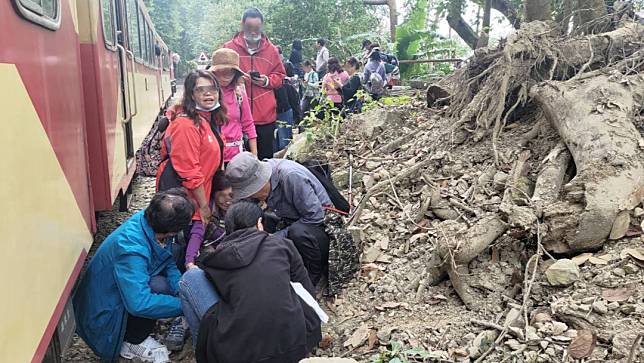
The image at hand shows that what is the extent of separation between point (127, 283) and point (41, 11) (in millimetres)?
1448

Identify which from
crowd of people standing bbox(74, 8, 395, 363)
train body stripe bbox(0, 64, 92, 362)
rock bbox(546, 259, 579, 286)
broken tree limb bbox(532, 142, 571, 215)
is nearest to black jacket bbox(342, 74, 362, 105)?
crowd of people standing bbox(74, 8, 395, 363)

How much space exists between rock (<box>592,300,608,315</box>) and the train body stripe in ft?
8.43

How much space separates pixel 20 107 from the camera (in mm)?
2008

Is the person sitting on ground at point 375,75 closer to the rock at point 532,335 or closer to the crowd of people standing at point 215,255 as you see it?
the crowd of people standing at point 215,255

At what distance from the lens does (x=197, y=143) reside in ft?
12.3

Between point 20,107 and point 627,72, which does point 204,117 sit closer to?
point 20,107

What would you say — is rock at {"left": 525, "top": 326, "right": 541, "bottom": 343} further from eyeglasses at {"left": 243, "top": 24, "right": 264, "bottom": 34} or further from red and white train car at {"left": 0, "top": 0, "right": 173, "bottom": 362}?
eyeglasses at {"left": 243, "top": 24, "right": 264, "bottom": 34}

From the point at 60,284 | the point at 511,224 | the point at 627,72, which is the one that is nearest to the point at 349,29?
the point at 627,72

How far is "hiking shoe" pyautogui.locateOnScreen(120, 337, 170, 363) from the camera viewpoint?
3389mm

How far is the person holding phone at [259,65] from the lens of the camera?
5.33m

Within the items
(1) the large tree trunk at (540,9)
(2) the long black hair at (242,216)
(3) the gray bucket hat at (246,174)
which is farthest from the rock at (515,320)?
(1) the large tree trunk at (540,9)

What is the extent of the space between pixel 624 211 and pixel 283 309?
214 centimetres

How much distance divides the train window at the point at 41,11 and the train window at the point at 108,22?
55.5 inches

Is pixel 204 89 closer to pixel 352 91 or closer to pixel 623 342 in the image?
pixel 623 342
